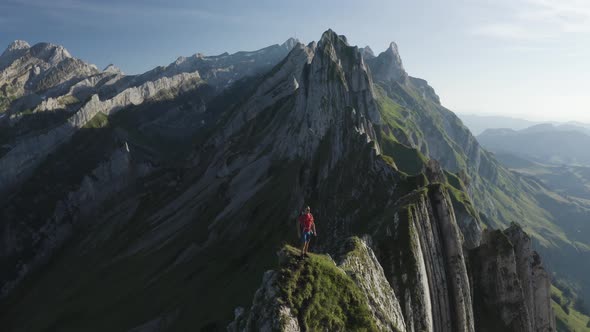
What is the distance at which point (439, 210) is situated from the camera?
4984cm

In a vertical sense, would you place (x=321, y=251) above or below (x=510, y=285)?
above

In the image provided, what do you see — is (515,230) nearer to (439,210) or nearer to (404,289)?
(439,210)

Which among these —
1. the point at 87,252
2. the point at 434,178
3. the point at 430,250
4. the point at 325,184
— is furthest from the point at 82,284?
the point at 430,250

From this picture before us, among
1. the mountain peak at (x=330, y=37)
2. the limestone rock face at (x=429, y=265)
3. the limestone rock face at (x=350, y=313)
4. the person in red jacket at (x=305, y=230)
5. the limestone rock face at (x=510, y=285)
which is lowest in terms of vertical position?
the limestone rock face at (x=510, y=285)

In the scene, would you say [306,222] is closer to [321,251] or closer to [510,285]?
[321,251]

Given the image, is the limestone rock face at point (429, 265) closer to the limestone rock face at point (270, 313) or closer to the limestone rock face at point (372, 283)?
the limestone rock face at point (372, 283)

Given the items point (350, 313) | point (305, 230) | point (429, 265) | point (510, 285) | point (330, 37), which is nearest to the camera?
point (350, 313)

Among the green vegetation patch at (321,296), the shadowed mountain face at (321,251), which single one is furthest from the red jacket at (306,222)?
the shadowed mountain face at (321,251)

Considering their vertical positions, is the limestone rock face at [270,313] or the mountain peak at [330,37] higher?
the mountain peak at [330,37]

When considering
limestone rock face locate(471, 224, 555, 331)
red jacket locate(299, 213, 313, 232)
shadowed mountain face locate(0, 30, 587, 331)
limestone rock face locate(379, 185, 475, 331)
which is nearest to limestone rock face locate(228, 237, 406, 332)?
shadowed mountain face locate(0, 30, 587, 331)

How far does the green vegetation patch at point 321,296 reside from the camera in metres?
24.7

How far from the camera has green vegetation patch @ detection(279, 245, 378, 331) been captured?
24734mm

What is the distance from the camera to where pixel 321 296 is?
84.7 feet

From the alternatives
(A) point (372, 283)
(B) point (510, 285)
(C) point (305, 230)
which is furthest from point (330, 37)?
(C) point (305, 230)
